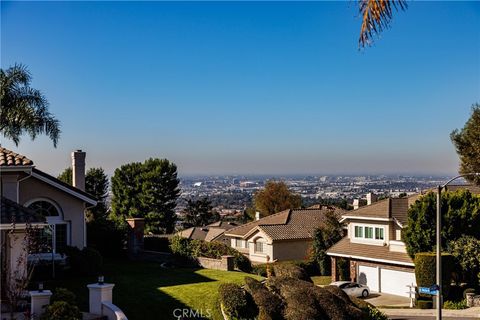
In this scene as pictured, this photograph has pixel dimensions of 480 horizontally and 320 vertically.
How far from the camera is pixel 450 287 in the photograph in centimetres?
3575

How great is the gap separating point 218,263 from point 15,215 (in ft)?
52.6

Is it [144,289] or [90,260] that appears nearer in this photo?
[144,289]

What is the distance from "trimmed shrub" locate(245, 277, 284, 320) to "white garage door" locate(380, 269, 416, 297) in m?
21.5

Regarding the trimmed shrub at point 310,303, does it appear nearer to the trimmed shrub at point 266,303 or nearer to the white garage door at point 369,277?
the trimmed shrub at point 266,303

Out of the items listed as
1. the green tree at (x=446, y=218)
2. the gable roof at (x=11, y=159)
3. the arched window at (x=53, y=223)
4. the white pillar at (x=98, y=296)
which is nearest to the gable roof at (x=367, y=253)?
the green tree at (x=446, y=218)

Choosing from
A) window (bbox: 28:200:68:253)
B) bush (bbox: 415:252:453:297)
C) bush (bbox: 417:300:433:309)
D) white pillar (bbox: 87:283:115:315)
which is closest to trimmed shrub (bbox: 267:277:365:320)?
white pillar (bbox: 87:283:115:315)

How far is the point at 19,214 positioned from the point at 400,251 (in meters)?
28.9

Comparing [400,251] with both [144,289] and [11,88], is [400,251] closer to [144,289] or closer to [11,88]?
[144,289]

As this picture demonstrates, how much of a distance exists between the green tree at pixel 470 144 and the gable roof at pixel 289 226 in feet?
40.4

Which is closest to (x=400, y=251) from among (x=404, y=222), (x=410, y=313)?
(x=404, y=222)

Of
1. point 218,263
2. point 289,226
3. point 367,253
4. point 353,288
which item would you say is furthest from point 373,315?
point 289,226

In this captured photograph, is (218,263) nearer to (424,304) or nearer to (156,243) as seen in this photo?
(156,243)

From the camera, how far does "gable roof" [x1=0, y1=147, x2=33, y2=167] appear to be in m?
22.9

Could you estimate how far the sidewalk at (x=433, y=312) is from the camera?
103 feet
